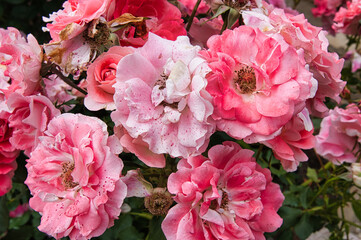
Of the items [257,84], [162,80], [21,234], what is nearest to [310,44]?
[257,84]

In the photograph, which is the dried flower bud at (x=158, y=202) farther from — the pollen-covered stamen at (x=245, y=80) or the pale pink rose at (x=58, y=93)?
the pale pink rose at (x=58, y=93)

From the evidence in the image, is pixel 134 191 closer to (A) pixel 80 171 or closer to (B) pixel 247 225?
(A) pixel 80 171

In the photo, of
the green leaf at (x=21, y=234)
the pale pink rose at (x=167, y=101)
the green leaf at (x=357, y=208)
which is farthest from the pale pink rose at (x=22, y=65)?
the green leaf at (x=357, y=208)

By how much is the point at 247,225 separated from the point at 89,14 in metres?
0.47

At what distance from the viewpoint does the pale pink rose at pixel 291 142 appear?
575 mm

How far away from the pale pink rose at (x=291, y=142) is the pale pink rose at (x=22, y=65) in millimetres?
452

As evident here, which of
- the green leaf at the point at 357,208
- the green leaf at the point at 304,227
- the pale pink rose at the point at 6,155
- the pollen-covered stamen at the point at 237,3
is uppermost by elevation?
the pollen-covered stamen at the point at 237,3

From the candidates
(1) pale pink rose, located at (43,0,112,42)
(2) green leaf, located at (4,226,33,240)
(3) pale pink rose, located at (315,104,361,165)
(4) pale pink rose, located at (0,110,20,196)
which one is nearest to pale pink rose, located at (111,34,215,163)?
(1) pale pink rose, located at (43,0,112,42)

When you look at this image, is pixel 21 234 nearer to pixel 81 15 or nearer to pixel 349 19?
pixel 81 15

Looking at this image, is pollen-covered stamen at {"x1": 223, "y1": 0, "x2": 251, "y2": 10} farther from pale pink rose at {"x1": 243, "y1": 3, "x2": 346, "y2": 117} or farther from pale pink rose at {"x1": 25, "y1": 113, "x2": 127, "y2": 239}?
pale pink rose at {"x1": 25, "y1": 113, "x2": 127, "y2": 239}

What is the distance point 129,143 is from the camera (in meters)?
0.54

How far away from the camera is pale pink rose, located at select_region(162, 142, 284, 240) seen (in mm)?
565

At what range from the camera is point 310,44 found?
583 mm

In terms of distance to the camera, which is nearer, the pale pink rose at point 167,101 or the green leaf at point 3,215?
the pale pink rose at point 167,101
